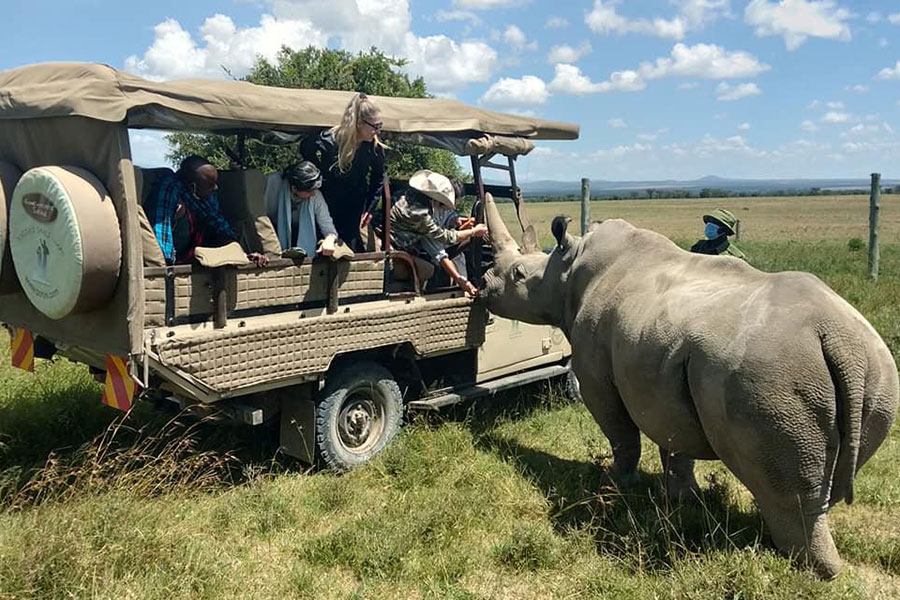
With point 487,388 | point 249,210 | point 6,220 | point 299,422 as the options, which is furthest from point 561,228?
point 6,220

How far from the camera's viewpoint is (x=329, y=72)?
14.8m

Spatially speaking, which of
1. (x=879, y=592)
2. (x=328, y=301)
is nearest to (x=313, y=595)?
(x=328, y=301)

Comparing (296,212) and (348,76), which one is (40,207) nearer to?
(296,212)

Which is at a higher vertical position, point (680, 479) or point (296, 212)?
point (296, 212)

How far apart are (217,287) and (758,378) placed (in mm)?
3000

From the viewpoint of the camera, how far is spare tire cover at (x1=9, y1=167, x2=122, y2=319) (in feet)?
13.6

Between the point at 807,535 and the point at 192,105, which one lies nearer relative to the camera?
the point at 807,535

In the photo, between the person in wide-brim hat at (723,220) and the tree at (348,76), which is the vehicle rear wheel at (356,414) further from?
the tree at (348,76)

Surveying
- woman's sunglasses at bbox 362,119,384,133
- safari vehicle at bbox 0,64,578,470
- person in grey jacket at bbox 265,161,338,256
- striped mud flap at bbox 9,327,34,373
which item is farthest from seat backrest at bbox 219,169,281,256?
striped mud flap at bbox 9,327,34,373

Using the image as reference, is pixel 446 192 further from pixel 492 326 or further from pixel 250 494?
pixel 250 494

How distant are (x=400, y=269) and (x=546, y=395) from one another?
7.41 ft

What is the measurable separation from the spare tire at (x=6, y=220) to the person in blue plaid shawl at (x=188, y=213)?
81 cm

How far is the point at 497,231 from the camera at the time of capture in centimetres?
641

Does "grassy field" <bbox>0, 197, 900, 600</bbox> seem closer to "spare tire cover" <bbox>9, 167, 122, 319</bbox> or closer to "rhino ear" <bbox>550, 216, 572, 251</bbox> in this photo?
"spare tire cover" <bbox>9, 167, 122, 319</bbox>
